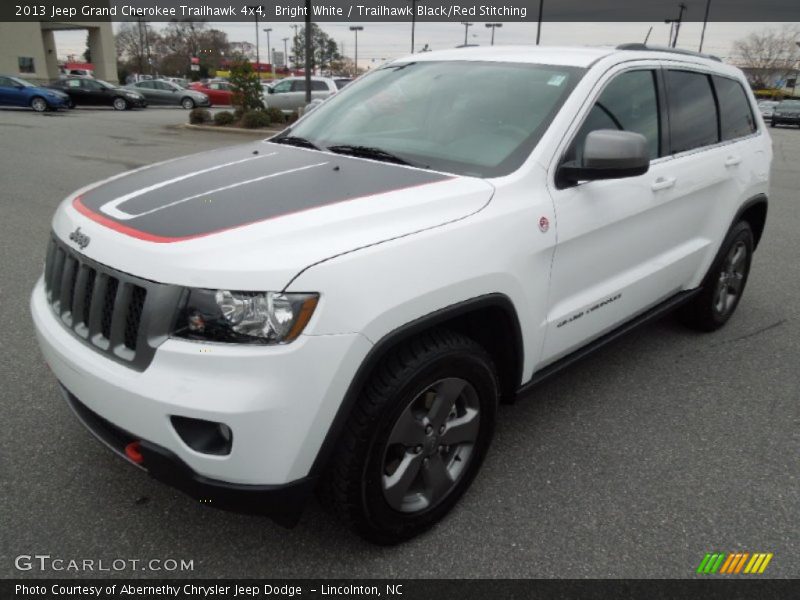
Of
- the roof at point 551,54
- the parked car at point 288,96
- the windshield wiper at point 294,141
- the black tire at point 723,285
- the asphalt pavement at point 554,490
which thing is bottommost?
the parked car at point 288,96

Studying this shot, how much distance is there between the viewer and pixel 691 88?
12.4ft

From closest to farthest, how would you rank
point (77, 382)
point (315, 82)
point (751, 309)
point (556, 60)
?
point (77, 382) < point (556, 60) < point (751, 309) < point (315, 82)

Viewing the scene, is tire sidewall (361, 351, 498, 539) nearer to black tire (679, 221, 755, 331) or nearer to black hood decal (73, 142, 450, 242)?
black hood decal (73, 142, 450, 242)

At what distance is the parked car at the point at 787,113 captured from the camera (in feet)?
105

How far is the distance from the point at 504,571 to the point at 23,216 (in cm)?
685

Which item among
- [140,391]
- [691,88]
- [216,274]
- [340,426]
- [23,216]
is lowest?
[23,216]

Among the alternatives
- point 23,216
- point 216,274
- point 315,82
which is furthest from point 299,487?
point 315,82

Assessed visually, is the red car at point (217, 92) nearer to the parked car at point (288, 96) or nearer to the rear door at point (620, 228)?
the parked car at point (288, 96)

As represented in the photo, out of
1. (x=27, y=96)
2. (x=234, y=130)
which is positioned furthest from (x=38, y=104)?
(x=234, y=130)

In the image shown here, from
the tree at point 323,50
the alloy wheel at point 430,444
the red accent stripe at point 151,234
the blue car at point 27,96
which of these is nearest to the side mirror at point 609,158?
the red accent stripe at point 151,234

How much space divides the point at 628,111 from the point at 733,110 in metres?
1.56

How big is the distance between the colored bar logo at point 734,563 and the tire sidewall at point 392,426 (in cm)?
92

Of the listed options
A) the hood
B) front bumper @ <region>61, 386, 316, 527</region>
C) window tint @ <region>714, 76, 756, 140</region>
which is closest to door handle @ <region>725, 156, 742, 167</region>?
window tint @ <region>714, 76, 756, 140</region>

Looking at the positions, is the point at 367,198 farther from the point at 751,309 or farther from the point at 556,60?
the point at 751,309
